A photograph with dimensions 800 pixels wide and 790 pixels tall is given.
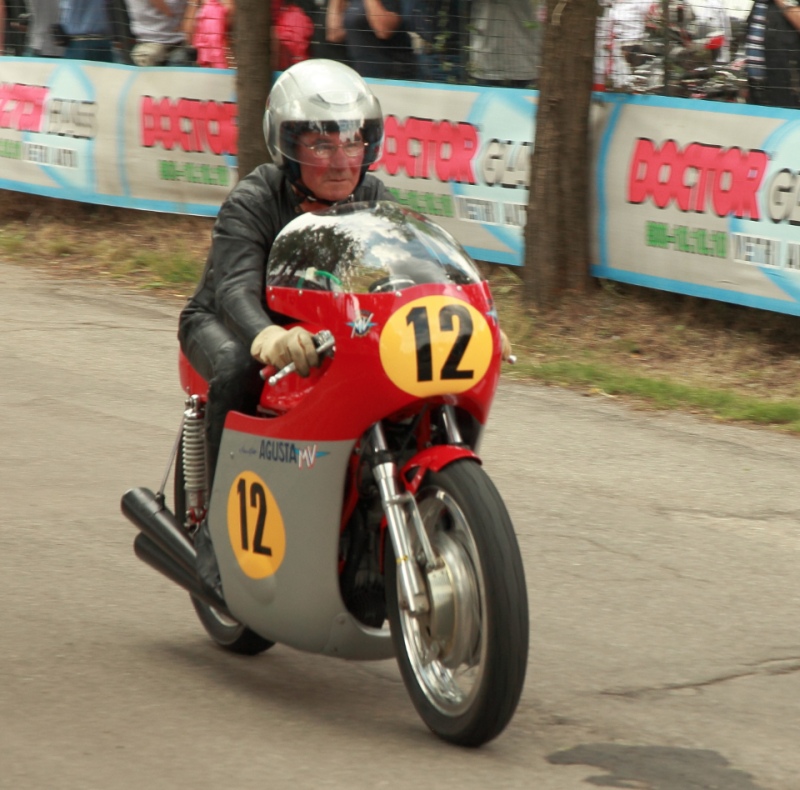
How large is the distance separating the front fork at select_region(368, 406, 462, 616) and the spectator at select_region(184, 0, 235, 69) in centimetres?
940

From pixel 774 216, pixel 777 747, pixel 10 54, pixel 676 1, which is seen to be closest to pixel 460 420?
pixel 777 747

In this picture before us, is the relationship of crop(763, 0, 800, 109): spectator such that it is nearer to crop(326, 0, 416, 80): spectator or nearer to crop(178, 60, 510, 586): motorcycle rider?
crop(326, 0, 416, 80): spectator

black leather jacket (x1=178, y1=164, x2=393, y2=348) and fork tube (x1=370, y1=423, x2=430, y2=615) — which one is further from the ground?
black leather jacket (x1=178, y1=164, x2=393, y2=348)

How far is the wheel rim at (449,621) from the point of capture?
3.72 metres

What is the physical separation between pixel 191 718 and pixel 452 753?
2.41 feet

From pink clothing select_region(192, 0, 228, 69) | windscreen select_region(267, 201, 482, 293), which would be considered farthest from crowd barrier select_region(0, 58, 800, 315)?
windscreen select_region(267, 201, 482, 293)

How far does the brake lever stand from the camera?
382 cm

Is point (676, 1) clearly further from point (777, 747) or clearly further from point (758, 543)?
point (777, 747)

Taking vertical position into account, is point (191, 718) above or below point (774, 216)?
below

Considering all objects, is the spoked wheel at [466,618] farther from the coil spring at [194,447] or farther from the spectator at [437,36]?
the spectator at [437,36]

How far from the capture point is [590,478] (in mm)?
6977

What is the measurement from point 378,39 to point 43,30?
403cm

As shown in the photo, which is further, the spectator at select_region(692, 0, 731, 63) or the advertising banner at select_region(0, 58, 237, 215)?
the advertising banner at select_region(0, 58, 237, 215)

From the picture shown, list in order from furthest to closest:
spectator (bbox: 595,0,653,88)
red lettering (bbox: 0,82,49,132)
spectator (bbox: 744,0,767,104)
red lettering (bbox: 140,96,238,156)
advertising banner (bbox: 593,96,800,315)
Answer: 1. red lettering (bbox: 0,82,49,132)
2. red lettering (bbox: 140,96,238,156)
3. spectator (bbox: 595,0,653,88)
4. spectator (bbox: 744,0,767,104)
5. advertising banner (bbox: 593,96,800,315)
